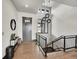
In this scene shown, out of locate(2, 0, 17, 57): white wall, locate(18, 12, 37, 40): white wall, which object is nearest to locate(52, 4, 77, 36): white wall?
locate(18, 12, 37, 40): white wall

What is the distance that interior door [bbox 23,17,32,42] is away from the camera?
8.94 metres

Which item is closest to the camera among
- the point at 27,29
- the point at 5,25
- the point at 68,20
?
the point at 5,25

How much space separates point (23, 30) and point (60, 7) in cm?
450

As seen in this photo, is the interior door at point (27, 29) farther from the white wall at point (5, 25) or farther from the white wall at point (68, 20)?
the white wall at point (5, 25)

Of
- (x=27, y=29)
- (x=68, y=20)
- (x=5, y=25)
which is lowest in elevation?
(x=27, y=29)

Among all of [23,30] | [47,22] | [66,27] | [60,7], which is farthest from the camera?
[47,22]

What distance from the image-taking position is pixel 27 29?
356 inches

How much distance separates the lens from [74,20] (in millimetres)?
5707

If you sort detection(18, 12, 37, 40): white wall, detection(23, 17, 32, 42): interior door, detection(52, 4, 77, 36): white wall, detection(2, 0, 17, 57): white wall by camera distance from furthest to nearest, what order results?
detection(23, 17, 32, 42): interior door → detection(18, 12, 37, 40): white wall → detection(52, 4, 77, 36): white wall → detection(2, 0, 17, 57): white wall

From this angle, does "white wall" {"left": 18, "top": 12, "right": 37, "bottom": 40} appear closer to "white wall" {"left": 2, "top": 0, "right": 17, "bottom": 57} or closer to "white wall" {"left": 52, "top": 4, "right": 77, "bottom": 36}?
"white wall" {"left": 52, "top": 4, "right": 77, "bottom": 36}

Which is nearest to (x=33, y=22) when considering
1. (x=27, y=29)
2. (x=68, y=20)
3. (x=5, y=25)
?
(x=27, y=29)

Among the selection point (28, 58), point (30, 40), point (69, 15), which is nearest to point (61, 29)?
point (69, 15)

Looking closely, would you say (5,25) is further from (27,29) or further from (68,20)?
(27,29)

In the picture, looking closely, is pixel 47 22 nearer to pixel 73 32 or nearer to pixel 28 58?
pixel 73 32
